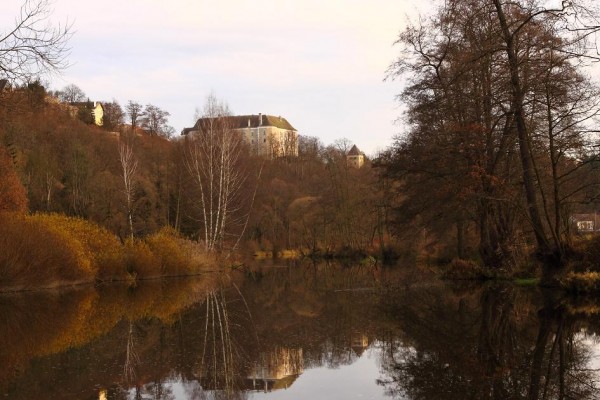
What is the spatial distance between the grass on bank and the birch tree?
3456 mm

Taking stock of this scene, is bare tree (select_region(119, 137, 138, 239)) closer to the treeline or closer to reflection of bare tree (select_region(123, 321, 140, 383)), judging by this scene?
the treeline

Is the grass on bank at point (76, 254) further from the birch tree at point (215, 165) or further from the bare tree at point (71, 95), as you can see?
the bare tree at point (71, 95)

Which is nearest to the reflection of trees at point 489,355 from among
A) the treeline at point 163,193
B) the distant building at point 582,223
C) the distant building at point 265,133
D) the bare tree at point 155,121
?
the distant building at point 582,223

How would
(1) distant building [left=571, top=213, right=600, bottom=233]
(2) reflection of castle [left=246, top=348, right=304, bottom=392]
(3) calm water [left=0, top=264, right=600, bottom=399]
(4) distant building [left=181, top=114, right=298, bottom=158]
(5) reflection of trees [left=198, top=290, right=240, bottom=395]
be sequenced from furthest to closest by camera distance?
(4) distant building [left=181, top=114, right=298, bottom=158] < (1) distant building [left=571, top=213, right=600, bottom=233] < (5) reflection of trees [left=198, top=290, right=240, bottom=395] < (2) reflection of castle [left=246, top=348, right=304, bottom=392] < (3) calm water [left=0, top=264, right=600, bottom=399]

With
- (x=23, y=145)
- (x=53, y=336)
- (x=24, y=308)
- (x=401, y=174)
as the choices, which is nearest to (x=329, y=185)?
(x=23, y=145)

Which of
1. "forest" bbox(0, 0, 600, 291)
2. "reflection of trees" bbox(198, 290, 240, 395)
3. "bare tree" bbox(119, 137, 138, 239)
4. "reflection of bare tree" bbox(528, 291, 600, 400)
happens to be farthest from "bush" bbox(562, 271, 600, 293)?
"bare tree" bbox(119, 137, 138, 239)

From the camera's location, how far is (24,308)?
21812 millimetres

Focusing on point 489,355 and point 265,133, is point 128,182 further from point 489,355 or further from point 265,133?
point 265,133

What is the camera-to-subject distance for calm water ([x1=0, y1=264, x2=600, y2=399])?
8906mm

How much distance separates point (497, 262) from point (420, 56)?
9.52 m

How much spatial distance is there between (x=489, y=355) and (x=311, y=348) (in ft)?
11.6

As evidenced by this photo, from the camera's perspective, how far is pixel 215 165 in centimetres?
4362

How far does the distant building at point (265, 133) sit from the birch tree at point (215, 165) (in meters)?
0.54

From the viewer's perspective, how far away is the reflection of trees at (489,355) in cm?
818
